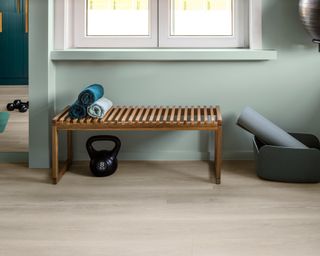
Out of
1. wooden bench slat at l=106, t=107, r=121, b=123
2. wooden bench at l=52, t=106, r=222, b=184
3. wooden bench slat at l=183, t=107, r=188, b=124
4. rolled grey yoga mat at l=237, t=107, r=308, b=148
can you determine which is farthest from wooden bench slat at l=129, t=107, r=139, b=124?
Answer: rolled grey yoga mat at l=237, t=107, r=308, b=148

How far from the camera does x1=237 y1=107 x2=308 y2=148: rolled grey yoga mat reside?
4211 mm

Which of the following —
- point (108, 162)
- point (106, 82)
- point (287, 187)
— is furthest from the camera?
point (106, 82)

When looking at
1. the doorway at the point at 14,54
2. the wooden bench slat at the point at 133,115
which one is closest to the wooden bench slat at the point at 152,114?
the wooden bench slat at the point at 133,115

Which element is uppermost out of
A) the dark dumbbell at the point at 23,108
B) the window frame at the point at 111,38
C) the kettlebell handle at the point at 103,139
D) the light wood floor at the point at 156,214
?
the window frame at the point at 111,38

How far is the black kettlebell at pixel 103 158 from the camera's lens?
4242 mm

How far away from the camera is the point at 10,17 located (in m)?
4.40

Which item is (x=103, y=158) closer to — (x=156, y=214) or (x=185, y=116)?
(x=185, y=116)

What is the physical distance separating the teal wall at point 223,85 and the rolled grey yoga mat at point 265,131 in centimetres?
42

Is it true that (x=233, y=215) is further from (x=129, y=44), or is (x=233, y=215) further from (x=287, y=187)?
(x=129, y=44)

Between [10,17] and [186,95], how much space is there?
1.44 meters

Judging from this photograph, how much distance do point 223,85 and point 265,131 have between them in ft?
2.01

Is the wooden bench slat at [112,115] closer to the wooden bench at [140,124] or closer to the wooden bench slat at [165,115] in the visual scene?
the wooden bench at [140,124]

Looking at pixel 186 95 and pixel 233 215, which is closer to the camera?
pixel 233 215

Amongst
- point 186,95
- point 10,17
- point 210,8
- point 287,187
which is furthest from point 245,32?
point 10,17
